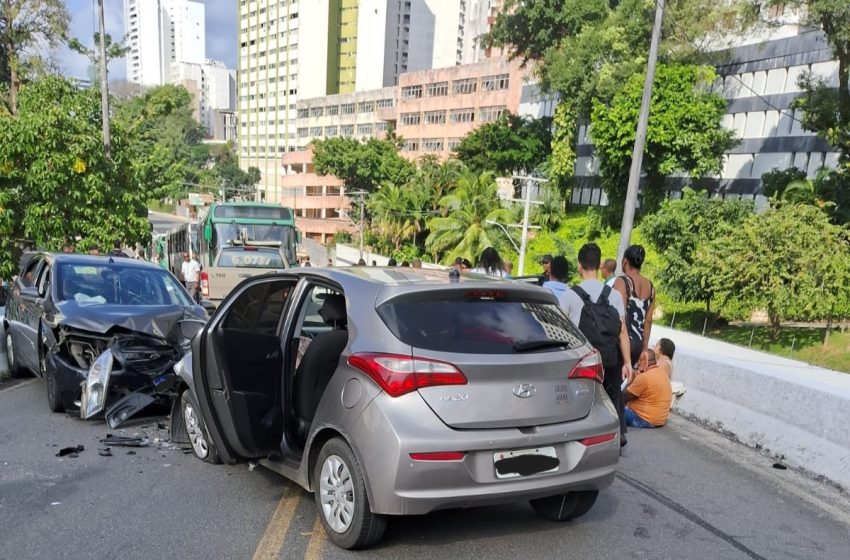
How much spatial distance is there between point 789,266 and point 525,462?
20.9 metres

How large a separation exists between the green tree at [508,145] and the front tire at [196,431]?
150ft

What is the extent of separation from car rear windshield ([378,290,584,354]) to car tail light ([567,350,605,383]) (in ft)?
0.37

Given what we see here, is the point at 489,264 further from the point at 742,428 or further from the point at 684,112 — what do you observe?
the point at 684,112

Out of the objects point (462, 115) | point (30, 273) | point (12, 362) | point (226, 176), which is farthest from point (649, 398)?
point (226, 176)

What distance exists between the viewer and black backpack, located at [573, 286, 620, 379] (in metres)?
5.39

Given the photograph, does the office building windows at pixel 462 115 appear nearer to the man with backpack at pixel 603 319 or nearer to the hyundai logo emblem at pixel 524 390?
the man with backpack at pixel 603 319

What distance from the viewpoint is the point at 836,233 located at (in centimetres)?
2138

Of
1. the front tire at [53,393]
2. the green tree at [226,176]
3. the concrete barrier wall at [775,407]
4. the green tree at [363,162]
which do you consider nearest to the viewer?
the concrete barrier wall at [775,407]

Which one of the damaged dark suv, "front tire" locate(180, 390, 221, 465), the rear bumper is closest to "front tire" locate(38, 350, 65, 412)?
the damaged dark suv

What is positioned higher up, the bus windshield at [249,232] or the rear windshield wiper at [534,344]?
the rear windshield wiper at [534,344]

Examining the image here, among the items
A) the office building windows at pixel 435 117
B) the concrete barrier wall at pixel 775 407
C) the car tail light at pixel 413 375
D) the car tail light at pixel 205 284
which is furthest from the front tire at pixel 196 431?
the office building windows at pixel 435 117

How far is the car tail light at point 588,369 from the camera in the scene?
3869 millimetres

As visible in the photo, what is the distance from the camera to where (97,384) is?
6.18 metres

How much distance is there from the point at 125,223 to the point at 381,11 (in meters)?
85.8
